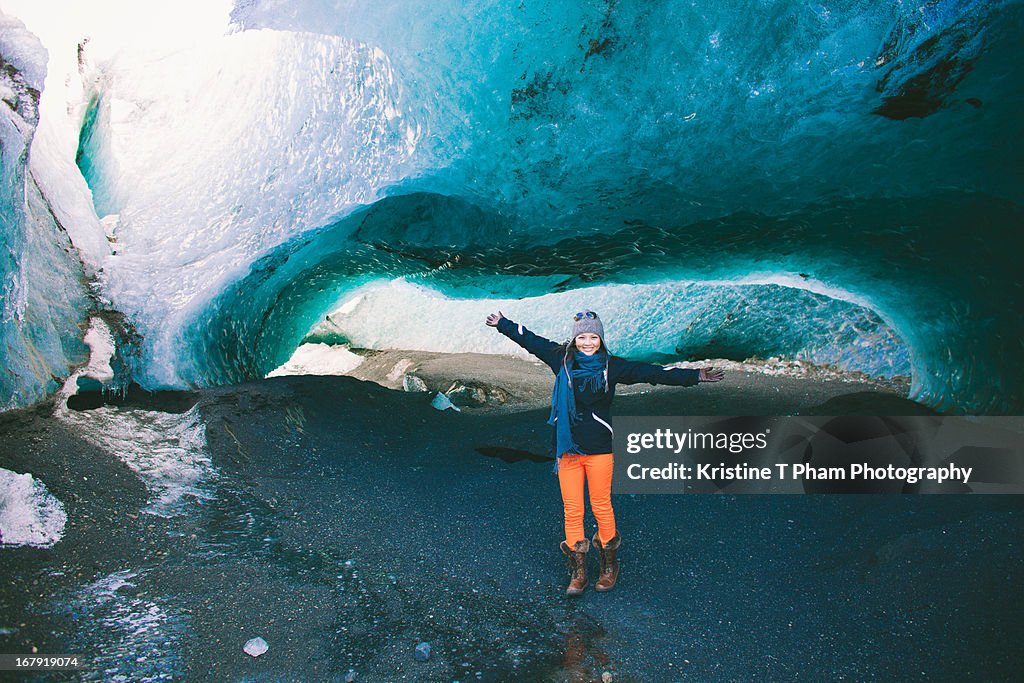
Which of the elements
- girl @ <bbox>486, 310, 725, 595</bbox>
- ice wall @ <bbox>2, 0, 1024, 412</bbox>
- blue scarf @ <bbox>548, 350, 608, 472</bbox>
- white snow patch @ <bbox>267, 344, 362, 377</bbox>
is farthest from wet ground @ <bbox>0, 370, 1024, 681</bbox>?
white snow patch @ <bbox>267, 344, 362, 377</bbox>

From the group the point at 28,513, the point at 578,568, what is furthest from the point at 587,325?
the point at 28,513

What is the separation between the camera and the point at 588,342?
2.93m

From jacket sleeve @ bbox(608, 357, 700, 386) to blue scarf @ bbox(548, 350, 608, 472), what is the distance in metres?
0.06

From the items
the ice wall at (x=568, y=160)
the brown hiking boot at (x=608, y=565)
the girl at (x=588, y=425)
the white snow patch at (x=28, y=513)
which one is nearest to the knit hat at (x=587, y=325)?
the girl at (x=588, y=425)

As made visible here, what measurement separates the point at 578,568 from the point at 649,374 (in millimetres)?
889

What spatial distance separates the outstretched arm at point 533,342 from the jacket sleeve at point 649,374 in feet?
0.84

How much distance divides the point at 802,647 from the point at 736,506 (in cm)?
138

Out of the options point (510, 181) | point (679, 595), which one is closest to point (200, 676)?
point (679, 595)

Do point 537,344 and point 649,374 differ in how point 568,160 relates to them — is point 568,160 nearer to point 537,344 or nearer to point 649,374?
point 537,344

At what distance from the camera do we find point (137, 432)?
4.52m

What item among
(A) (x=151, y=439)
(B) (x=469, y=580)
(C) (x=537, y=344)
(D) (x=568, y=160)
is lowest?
(B) (x=469, y=580)

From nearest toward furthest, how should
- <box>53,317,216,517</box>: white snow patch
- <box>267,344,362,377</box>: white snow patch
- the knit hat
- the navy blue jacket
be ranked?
the navy blue jacket
the knit hat
<box>53,317,216,517</box>: white snow patch
<box>267,344,362,377</box>: white snow patch

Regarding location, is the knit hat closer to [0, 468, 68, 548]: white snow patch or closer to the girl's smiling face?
the girl's smiling face

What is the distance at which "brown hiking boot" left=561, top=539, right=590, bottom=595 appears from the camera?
2893 mm
